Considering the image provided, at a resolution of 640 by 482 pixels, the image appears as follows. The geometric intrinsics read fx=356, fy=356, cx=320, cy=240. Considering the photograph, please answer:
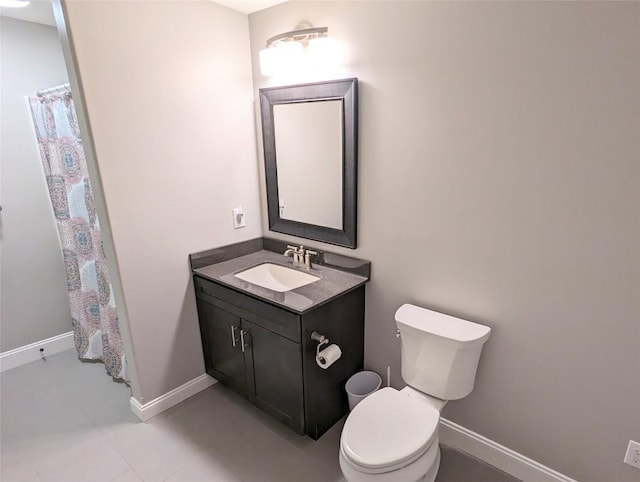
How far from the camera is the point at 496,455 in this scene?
5.59 feet

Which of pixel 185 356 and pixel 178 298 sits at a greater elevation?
pixel 178 298

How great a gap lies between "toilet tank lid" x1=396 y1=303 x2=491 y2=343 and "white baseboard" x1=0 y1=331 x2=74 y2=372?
8.78ft

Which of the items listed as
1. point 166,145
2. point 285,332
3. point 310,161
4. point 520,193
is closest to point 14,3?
point 166,145

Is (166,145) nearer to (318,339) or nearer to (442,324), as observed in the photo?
(318,339)

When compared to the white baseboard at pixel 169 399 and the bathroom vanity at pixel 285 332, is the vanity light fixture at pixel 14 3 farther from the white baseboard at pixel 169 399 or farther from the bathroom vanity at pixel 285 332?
the white baseboard at pixel 169 399

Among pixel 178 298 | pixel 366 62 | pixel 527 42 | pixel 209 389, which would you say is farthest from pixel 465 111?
pixel 209 389

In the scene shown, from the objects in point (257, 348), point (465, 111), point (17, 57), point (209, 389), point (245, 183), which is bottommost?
point (209, 389)

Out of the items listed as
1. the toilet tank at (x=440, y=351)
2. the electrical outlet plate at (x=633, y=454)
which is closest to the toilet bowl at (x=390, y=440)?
the toilet tank at (x=440, y=351)

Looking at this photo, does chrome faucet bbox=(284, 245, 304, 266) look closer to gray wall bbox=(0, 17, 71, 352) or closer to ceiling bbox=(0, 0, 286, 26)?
ceiling bbox=(0, 0, 286, 26)

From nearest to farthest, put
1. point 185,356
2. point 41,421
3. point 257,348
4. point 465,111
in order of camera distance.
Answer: point 465,111 < point 257,348 < point 41,421 < point 185,356

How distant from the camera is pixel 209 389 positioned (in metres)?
2.34

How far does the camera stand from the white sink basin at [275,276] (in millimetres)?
2088

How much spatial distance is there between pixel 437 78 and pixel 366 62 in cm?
38

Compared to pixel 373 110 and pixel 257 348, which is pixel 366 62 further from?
pixel 257 348
